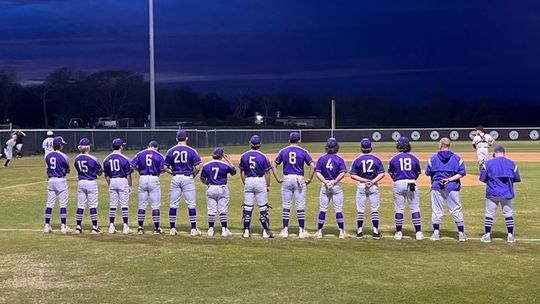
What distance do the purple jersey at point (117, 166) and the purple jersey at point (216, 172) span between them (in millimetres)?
1811

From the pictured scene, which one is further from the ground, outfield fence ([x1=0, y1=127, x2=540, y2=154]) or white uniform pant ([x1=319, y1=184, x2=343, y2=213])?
outfield fence ([x1=0, y1=127, x2=540, y2=154])

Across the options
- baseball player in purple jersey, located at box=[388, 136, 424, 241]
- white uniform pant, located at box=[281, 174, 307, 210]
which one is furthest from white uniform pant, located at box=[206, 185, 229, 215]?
baseball player in purple jersey, located at box=[388, 136, 424, 241]

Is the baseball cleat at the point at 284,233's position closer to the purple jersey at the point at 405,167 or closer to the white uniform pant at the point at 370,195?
the white uniform pant at the point at 370,195

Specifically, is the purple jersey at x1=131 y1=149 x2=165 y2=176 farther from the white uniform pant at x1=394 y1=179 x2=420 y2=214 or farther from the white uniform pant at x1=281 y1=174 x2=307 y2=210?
the white uniform pant at x1=394 y1=179 x2=420 y2=214

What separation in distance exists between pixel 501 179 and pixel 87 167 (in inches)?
344

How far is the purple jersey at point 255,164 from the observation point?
1321 centimetres

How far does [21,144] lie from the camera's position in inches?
1676

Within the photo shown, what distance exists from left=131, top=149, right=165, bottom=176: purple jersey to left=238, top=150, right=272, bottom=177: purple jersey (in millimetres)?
1843

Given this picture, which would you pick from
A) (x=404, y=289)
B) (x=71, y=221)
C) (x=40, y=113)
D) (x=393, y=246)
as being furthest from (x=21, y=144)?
(x=40, y=113)

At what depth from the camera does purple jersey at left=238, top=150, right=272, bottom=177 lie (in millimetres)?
13211

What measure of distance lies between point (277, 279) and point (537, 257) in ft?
16.0

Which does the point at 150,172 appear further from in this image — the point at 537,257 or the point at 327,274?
the point at 537,257

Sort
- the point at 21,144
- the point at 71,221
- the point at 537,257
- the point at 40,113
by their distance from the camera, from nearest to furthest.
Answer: the point at 537,257, the point at 71,221, the point at 21,144, the point at 40,113

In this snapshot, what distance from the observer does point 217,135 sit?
210ft
